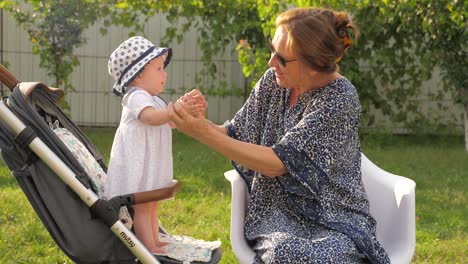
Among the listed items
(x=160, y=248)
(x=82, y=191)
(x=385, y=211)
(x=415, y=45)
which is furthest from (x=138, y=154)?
(x=415, y=45)

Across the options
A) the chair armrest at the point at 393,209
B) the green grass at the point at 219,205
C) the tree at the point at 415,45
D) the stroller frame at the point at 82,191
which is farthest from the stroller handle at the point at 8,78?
the tree at the point at 415,45

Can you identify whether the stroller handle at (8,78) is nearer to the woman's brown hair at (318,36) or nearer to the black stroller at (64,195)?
the black stroller at (64,195)

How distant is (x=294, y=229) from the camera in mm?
3588

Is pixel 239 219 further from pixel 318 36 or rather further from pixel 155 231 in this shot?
pixel 318 36

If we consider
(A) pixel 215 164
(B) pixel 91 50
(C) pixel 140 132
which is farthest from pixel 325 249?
(B) pixel 91 50

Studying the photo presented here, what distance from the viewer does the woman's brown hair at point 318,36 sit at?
3.46 m

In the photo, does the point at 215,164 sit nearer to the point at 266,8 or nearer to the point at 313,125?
the point at 266,8

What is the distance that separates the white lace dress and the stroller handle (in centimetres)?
53

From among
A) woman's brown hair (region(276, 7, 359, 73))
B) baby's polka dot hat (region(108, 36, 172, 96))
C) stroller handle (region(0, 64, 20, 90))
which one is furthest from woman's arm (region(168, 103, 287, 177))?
stroller handle (region(0, 64, 20, 90))

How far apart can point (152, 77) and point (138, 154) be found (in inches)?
11.5

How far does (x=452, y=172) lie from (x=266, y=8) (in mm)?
2322

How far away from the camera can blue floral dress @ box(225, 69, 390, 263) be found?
11.3 feet

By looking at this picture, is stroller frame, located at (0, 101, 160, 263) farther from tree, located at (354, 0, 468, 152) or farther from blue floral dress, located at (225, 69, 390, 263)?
tree, located at (354, 0, 468, 152)

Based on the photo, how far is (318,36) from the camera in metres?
3.46
